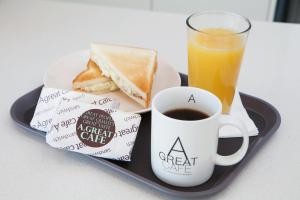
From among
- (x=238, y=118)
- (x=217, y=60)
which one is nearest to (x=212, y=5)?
(x=217, y=60)

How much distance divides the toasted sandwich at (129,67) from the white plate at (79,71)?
0.02m

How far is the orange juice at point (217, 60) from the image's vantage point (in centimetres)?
85

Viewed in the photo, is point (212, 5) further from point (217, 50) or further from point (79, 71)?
point (217, 50)

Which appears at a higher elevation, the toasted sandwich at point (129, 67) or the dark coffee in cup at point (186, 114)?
the dark coffee in cup at point (186, 114)

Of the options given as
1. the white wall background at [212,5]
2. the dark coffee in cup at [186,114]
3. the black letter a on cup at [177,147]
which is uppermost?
the dark coffee in cup at [186,114]

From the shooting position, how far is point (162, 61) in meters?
1.06

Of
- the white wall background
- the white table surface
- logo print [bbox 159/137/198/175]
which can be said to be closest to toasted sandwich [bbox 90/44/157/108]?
the white table surface

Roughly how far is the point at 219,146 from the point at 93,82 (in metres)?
0.33

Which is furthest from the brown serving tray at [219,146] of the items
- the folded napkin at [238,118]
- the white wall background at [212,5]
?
the white wall background at [212,5]

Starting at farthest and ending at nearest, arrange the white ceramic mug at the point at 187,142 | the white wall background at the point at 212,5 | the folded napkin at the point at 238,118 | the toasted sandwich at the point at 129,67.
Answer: the white wall background at the point at 212,5 → the toasted sandwich at the point at 129,67 → the folded napkin at the point at 238,118 → the white ceramic mug at the point at 187,142

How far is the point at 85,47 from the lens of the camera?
122 centimetres

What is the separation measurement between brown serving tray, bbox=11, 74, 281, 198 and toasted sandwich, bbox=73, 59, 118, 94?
0.09 m

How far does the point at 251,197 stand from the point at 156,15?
833mm

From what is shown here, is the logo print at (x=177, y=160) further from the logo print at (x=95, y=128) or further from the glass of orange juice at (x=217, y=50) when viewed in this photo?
the glass of orange juice at (x=217, y=50)
